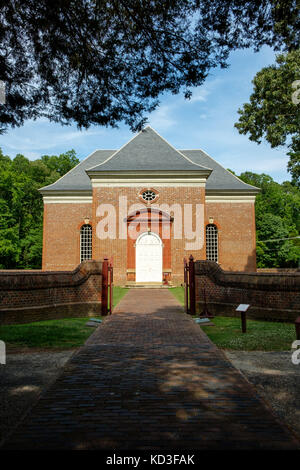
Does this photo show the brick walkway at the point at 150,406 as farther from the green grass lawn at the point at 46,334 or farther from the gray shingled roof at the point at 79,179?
the gray shingled roof at the point at 79,179

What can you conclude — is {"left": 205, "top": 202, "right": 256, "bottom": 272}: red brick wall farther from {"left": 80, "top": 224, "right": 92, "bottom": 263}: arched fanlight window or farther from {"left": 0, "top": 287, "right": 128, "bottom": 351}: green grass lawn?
{"left": 0, "top": 287, "right": 128, "bottom": 351}: green grass lawn

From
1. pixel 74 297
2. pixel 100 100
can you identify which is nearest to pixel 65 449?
pixel 100 100

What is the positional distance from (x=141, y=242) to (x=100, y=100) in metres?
17.5

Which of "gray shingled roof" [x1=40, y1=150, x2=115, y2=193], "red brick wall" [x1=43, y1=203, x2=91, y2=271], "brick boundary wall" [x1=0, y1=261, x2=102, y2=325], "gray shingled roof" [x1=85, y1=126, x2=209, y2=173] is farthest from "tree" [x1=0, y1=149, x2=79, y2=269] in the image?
"brick boundary wall" [x1=0, y1=261, x2=102, y2=325]

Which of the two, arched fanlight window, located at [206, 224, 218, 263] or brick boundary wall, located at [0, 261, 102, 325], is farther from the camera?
arched fanlight window, located at [206, 224, 218, 263]

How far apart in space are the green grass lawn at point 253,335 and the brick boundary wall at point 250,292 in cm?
38

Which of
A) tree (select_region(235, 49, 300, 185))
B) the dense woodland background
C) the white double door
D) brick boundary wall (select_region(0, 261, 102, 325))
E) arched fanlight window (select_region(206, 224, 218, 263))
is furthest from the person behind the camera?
the dense woodland background

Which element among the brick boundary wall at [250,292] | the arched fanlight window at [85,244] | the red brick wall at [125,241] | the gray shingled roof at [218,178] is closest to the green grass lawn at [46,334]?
the brick boundary wall at [250,292]

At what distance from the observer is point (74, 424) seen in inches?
138

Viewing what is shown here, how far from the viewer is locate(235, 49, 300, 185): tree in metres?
17.1

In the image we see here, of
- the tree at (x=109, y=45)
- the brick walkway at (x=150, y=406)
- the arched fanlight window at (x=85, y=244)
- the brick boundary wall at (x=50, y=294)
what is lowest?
the brick walkway at (x=150, y=406)

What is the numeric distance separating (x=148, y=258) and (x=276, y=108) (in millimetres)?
11987

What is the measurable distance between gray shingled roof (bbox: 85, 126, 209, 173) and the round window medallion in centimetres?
160

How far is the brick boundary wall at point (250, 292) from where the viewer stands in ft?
32.3
